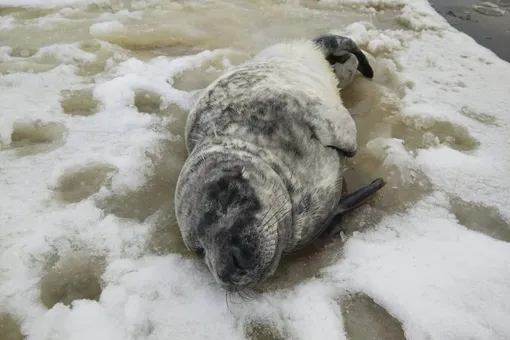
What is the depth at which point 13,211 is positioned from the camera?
252 cm

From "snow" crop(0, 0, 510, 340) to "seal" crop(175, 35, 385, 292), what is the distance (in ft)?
0.69

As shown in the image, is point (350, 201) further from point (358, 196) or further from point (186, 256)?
point (186, 256)

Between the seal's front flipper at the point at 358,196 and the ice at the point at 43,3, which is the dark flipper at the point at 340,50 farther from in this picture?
the ice at the point at 43,3

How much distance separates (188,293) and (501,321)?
136cm

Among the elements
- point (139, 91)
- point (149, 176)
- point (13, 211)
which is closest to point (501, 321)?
point (149, 176)

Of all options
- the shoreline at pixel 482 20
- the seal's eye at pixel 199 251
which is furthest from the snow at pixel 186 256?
the shoreline at pixel 482 20

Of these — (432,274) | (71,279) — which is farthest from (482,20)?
(71,279)

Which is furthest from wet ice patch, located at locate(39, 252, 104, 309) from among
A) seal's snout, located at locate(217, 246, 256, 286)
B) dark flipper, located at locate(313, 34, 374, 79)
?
dark flipper, located at locate(313, 34, 374, 79)

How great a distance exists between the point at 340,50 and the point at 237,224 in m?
2.02

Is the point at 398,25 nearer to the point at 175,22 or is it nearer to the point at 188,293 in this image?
the point at 175,22

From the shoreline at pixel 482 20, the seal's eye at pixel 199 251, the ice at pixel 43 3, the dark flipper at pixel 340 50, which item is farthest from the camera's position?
the ice at pixel 43 3

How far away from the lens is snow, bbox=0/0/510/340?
204cm

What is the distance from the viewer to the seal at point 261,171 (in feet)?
6.55

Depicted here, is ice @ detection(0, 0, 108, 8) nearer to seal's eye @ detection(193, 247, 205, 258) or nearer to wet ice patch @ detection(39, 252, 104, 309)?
wet ice patch @ detection(39, 252, 104, 309)
